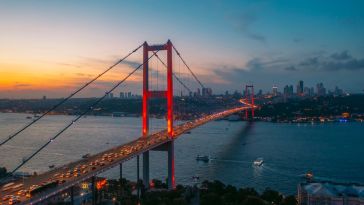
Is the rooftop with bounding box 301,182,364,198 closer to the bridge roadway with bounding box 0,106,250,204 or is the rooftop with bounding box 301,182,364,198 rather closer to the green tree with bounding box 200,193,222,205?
the green tree with bounding box 200,193,222,205

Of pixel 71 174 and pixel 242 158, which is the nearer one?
pixel 71 174

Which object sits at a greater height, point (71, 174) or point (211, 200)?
point (71, 174)

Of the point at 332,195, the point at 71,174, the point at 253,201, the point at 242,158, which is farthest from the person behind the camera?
the point at 242,158

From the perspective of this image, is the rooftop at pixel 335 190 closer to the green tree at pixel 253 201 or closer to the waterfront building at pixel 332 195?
the waterfront building at pixel 332 195

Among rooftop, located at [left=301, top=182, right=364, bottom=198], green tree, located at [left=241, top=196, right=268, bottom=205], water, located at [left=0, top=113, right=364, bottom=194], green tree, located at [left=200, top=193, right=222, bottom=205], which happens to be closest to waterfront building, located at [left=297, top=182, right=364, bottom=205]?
rooftop, located at [left=301, top=182, right=364, bottom=198]

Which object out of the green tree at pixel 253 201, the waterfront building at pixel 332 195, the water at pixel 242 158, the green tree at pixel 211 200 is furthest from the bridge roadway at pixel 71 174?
the water at pixel 242 158

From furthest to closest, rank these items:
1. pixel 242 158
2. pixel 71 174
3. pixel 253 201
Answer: pixel 242 158
pixel 253 201
pixel 71 174

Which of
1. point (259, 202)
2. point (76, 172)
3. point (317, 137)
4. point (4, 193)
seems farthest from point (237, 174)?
point (317, 137)

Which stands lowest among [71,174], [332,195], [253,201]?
[253,201]

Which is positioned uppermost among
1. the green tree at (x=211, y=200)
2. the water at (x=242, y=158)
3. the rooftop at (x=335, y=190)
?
the rooftop at (x=335, y=190)

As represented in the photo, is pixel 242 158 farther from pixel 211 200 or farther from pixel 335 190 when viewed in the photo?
pixel 211 200

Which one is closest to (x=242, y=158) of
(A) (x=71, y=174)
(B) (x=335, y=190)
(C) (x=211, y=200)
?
(B) (x=335, y=190)
